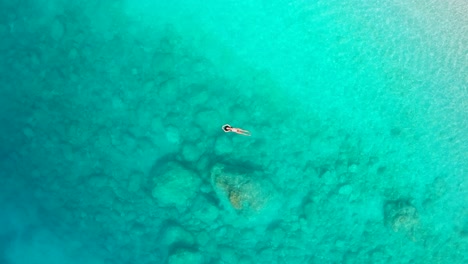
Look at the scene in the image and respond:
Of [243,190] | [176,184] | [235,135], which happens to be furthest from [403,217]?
[176,184]

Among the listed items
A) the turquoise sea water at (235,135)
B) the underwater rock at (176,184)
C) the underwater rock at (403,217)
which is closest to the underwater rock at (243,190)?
the turquoise sea water at (235,135)

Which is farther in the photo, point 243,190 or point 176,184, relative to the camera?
point 176,184

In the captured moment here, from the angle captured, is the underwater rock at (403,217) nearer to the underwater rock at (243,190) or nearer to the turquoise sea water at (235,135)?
the turquoise sea water at (235,135)

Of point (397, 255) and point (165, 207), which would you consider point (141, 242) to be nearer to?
point (165, 207)

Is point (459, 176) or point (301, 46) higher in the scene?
point (301, 46)

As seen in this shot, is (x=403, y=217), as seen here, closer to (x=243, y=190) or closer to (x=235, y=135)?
(x=243, y=190)

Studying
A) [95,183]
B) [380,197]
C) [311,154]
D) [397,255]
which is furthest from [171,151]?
[397,255]
